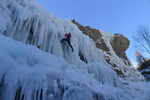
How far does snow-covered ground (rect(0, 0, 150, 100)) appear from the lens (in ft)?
8.52

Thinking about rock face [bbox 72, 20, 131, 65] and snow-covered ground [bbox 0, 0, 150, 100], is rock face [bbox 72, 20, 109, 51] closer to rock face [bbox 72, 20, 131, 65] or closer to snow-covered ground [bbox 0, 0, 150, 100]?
rock face [bbox 72, 20, 131, 65]

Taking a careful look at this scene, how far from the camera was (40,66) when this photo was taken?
3.17m

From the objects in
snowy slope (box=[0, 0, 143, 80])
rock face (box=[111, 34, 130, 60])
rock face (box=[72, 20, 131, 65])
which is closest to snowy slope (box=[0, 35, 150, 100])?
snowy slope (box=[0, 0, 143, 80])

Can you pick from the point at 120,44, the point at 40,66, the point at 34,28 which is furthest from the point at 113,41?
the point at 40,66

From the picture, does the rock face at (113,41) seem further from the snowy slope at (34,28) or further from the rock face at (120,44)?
the snowy slope at (34,28)

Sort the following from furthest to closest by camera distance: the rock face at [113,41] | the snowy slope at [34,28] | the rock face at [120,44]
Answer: the rock face at [120,44]
the rock face at [113,41]
the snowy slope at [34,28]

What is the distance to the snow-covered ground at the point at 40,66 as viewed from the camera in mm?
2596

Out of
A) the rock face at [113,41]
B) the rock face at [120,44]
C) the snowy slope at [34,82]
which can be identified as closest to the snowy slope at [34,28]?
the snowy slope at [34,82]

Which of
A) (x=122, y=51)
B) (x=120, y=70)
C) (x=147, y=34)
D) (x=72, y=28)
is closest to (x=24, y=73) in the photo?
(x=72, y=28)

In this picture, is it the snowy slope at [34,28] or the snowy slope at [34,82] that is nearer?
the snowy slope at [34,82]

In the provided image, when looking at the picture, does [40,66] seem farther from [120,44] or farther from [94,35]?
[120,44]

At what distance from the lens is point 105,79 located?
5.46 m

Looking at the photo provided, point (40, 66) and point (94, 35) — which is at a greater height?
point (94, 35)

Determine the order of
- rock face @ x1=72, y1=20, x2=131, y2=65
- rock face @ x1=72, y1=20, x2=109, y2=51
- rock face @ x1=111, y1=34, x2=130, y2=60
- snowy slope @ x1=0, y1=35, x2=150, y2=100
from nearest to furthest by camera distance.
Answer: snowy slope @ x1=0, y1=35, x2=150, y2=100 < rock face @ x1=72, y1=20, x2=109, y2=51 < rock face @ x1=72, y1=20, x2=131, y2=65 < rock face @ x1=111, y1=34, x2=130, y2=60
